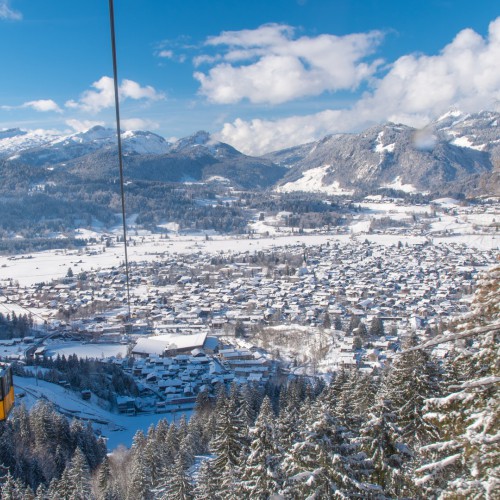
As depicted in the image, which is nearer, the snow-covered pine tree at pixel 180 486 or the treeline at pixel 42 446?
the snow-covered pine tree at pixel 180 486

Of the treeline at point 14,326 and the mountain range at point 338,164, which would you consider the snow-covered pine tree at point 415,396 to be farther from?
the mountain range at point 338,164

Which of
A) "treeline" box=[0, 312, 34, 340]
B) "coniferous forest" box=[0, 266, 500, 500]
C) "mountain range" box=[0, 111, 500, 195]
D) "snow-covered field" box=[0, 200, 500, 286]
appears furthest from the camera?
"mountain range" box=[0, 111, 500, 195]

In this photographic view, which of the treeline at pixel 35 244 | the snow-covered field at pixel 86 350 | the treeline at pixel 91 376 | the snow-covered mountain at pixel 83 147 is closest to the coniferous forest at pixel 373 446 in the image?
the treeline at pixel 91 376

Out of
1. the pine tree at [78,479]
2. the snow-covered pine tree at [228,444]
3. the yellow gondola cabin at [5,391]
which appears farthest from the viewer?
the pine tree at [78,479]

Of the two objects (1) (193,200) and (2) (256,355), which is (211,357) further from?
(1) (193,200)

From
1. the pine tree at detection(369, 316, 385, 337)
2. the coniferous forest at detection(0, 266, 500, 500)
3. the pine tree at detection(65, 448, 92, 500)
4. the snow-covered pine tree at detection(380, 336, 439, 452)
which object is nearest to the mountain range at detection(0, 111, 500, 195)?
the pine tree at detection(369, 316, 385, 337)

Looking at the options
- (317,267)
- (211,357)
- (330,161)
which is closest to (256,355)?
(211,357)

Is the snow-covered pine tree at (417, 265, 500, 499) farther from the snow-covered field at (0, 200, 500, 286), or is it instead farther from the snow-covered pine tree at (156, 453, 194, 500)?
the snow-covered field at (0, 200, 500, 286)

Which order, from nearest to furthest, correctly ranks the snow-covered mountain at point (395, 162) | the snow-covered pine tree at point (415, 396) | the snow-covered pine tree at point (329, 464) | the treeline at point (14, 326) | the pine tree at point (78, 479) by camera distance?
the snow-covered pine tree at point (329, 464) → the snow-covered pine tree at point (415, 396) → the pine tree at point (78, 479) → the treeline at point (14, 326) → the snow-covered mountain at point (395, 162)
